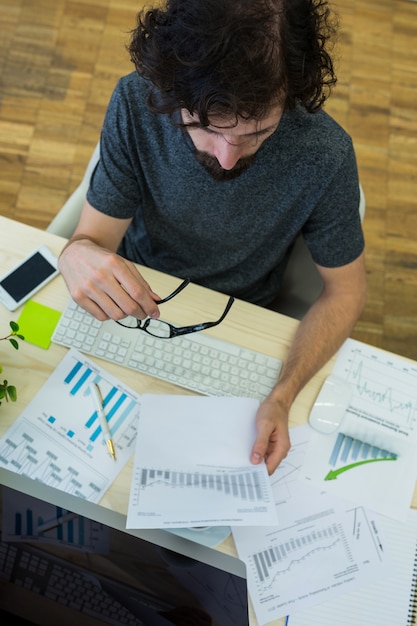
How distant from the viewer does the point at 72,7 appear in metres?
2.68

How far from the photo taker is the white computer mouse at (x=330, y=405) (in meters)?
1.18

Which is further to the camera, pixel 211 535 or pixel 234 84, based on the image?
pixel 211 535

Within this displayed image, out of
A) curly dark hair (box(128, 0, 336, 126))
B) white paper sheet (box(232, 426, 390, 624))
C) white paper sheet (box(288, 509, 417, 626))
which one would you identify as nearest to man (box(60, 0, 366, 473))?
curly dark hair (box(128, 0, 336, 126))

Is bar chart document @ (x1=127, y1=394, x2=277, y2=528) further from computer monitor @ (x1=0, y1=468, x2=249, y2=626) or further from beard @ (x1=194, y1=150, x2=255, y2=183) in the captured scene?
beard @ (x1=194, y1=150, x2=255, y2=183)

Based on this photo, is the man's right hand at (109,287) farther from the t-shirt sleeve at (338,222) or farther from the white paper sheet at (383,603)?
the white paper sheet at (383,603)

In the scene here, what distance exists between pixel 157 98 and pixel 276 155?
9.5 inches

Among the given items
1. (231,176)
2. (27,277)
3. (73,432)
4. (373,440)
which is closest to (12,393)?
(73,432)

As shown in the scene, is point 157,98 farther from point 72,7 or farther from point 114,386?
point 72,7

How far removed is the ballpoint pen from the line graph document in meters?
0.35

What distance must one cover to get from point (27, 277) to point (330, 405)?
0.64 meters

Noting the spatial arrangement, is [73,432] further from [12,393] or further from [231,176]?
[231,176]

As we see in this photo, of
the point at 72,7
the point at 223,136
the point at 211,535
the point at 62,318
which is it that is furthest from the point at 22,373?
the point at 72,7

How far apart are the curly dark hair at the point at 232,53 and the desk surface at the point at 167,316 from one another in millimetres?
396

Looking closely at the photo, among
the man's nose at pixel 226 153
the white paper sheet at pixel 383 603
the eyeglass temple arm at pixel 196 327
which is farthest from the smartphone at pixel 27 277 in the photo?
the white paper sheet at pixel 383 603
